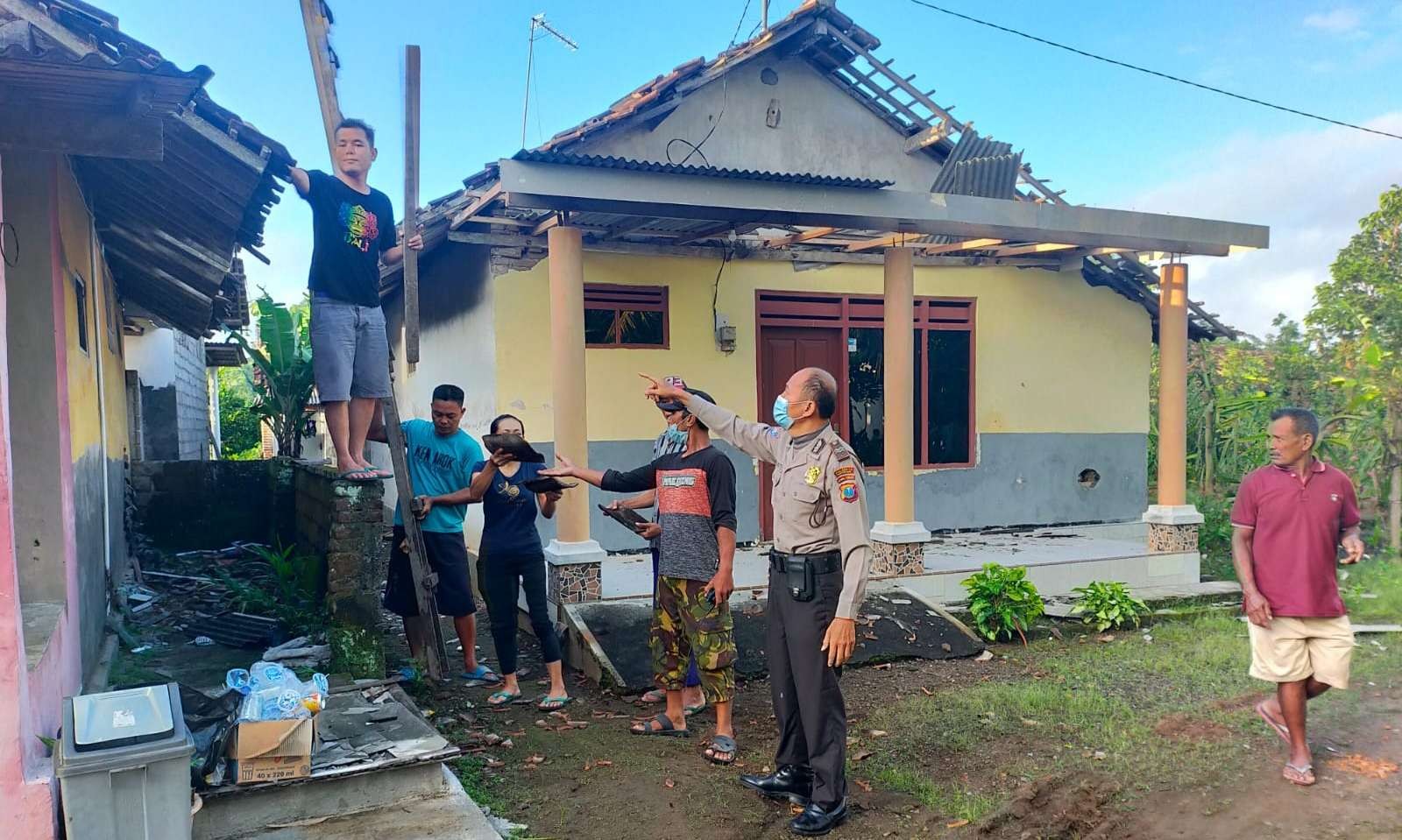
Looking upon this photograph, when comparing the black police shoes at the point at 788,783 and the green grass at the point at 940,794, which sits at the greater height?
the black police shoes at the point at 788,783

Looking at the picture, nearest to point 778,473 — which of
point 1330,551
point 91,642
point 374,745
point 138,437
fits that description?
point 374,745

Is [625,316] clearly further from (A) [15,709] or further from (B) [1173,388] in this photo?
(A) [15,709]

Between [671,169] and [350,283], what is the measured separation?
104 inches

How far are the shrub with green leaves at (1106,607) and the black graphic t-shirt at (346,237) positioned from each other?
249 inches

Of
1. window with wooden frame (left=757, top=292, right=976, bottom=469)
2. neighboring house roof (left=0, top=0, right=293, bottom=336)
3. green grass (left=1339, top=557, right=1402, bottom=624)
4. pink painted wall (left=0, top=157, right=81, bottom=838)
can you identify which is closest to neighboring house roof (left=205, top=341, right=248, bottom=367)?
neighboring house roof (left=0, top=0, right=293, bottom=336)

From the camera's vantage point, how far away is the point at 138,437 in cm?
1230

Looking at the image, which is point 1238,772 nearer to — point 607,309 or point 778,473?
point 778,473

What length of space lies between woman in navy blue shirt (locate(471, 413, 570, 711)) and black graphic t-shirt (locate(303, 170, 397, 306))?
1.14m

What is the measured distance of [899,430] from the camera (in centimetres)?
826

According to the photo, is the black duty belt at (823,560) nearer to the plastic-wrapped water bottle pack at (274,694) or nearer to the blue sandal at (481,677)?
the plastic-wrapped water bottle pack at (274,694)

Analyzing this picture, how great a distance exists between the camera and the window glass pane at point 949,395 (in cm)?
1043

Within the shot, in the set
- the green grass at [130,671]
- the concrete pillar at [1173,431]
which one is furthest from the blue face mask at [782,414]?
the concrete pillar at [1173,431]

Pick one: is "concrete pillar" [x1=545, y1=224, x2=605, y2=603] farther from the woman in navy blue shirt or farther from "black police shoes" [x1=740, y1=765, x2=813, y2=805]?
"black police shoes" [x1=740, y1=765, x2=813, y2=805]

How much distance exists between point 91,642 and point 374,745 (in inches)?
82.6
